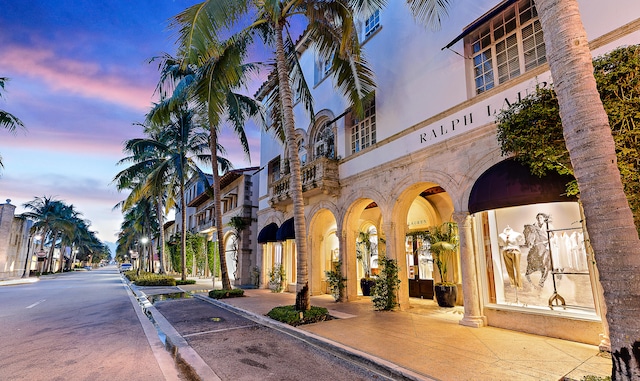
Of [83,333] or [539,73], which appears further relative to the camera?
[83,333]

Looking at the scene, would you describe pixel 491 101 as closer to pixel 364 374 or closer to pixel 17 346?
pixel 364 374

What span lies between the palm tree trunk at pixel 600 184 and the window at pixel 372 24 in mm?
9960

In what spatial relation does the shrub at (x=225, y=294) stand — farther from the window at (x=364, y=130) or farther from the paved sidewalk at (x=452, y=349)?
the window at (x=364, y=130)

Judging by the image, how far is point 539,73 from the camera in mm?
7059

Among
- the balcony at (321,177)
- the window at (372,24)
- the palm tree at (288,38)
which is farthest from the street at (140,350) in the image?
the window at (372,24)

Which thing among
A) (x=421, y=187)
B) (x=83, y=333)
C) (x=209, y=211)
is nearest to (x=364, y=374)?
(x=421, y=187)

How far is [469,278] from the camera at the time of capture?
8.19 meters

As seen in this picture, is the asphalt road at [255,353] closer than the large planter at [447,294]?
Yes

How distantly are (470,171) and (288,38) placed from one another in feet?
A: 24.7

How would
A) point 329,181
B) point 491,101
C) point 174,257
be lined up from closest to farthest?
point 491,101, point 329,181, point 174,257

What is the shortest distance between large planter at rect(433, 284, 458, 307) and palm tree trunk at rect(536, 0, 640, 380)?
324 inches

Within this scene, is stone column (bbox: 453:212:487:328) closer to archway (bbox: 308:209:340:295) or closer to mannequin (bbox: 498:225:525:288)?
mannequin (bbox: 498:225:525:288)

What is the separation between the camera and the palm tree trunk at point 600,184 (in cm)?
302

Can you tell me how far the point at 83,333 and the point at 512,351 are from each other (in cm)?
980
